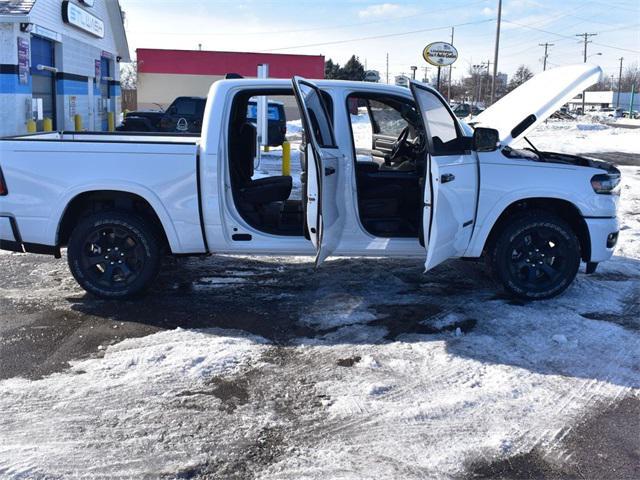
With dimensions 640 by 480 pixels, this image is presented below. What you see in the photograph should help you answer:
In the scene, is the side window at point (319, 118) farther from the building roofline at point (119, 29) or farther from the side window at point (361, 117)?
the building roofline at point (119, 29)

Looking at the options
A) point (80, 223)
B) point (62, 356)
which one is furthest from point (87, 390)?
point (80, 223)

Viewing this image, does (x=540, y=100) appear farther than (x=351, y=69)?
No

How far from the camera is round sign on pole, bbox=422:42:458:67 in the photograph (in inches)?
728

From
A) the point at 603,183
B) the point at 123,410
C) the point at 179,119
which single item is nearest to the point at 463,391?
the point at 123,410

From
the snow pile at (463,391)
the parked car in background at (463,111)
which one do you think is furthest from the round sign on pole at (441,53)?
the snow pile at (463,391)

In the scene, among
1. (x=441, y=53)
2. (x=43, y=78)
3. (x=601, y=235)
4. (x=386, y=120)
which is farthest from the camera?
(x=43, y=78)

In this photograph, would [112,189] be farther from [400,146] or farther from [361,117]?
[361,117]

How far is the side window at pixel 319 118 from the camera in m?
5.63

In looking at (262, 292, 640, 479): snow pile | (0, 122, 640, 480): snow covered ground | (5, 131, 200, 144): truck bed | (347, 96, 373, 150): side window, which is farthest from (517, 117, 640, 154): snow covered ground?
(262, 292, 640, 479): snow pile

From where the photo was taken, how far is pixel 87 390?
418cm

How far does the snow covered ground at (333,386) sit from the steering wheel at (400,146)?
1.30 m

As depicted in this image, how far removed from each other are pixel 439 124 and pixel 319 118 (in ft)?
3.33

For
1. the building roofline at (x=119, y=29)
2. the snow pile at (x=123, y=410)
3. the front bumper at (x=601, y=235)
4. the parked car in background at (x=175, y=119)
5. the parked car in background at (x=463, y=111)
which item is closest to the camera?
the snow pile at (x=123, y=410)

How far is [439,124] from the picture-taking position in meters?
5.58
